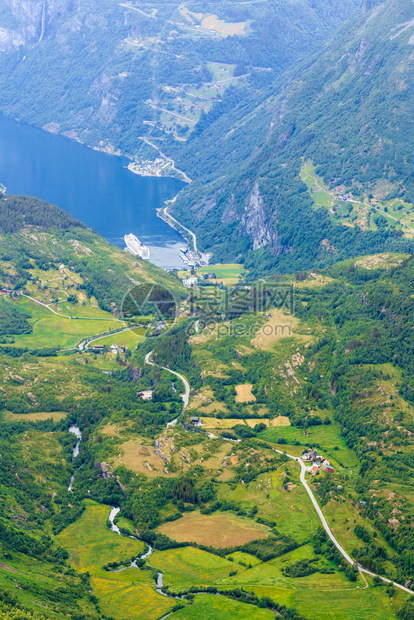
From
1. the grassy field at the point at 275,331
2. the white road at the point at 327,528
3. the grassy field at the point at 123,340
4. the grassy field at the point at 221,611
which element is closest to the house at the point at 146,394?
the grassy field at the point at 275,331

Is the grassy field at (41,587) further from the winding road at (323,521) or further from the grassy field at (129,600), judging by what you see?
the winding road at (323,521)

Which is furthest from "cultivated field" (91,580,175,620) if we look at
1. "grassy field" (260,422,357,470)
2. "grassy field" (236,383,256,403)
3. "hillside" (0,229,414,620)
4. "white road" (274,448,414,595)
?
"grassy field" (236,383,256,403)

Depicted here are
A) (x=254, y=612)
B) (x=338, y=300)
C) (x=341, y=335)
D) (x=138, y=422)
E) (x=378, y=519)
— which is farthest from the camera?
(x=338, y=300)

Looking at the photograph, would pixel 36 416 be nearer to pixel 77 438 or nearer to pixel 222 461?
pixel 77 438

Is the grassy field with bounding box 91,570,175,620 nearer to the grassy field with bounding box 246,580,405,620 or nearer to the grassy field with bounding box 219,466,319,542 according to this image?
the grassy field with bounding box 246,580,405,620

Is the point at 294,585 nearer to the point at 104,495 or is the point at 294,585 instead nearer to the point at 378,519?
the point at 378,519

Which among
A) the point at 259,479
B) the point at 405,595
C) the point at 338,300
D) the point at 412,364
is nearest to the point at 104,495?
the point at 259,479
